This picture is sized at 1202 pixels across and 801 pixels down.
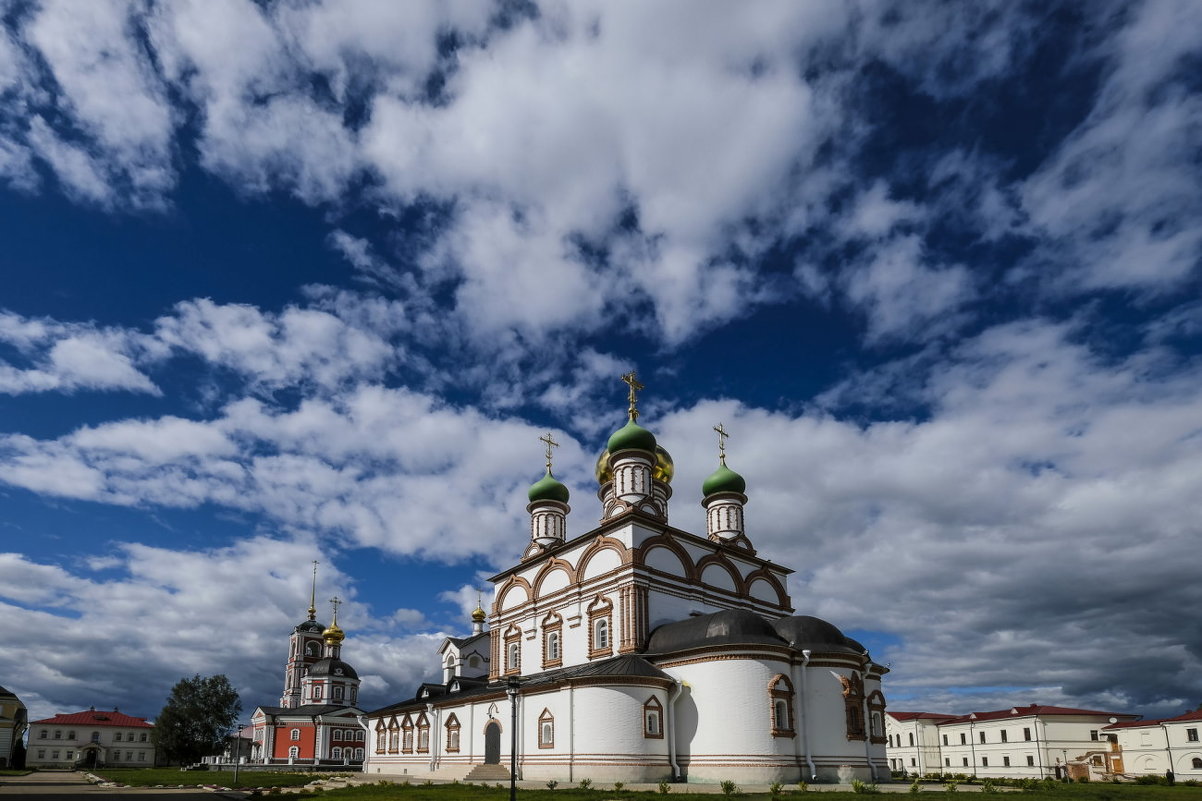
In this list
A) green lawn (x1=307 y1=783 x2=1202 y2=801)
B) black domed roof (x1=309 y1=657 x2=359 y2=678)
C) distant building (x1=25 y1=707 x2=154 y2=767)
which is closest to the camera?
green lawn (x1=307 y1=783 x2=1202 y2=801)

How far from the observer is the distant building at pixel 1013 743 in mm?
40156

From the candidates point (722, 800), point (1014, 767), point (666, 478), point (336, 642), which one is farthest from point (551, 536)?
point (336, 642)

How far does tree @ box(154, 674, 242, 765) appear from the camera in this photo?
175 ft

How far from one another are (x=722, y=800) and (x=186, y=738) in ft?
168

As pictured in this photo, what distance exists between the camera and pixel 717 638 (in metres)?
21.8

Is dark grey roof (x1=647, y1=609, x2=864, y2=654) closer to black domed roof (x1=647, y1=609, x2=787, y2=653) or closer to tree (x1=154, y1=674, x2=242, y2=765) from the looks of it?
black domed roof (x1=647, y1=609, x2=787, y2=653)

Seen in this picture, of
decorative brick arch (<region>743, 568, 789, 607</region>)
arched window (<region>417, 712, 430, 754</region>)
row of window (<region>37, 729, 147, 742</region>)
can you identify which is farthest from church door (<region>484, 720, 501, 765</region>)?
row of window (<region>37, 729, 147, 742</region>)

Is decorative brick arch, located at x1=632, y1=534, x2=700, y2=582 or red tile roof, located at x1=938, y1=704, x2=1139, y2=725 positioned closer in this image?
decorative brick arch, located at x1=632, y1=534, x2=700, y2=582

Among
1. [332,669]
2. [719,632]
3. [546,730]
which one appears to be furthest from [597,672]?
[332,669]

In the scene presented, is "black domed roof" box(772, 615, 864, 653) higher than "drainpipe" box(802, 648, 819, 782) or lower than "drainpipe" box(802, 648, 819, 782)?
higher

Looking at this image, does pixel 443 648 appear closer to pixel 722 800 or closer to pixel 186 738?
pixel 186 738

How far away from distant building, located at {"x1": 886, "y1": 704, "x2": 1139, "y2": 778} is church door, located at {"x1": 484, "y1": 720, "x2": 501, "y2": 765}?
21.2 meters

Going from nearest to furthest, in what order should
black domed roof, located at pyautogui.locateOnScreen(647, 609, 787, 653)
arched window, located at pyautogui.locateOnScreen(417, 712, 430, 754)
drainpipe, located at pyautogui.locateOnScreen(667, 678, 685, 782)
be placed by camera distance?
drainpipe, located at pyautogui.locateOnScreen(667, 678, 685, 782) < black domed roof, located at pyautogui.locateOnScreen(647, 609, 787, 653) < arched window, located at pyautogui.locateOnScreen(417, 712, 430, 754)

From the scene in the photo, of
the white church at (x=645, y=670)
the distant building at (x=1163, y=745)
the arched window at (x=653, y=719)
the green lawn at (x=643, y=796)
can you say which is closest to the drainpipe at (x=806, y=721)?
the white church at (x=645, y=670)
